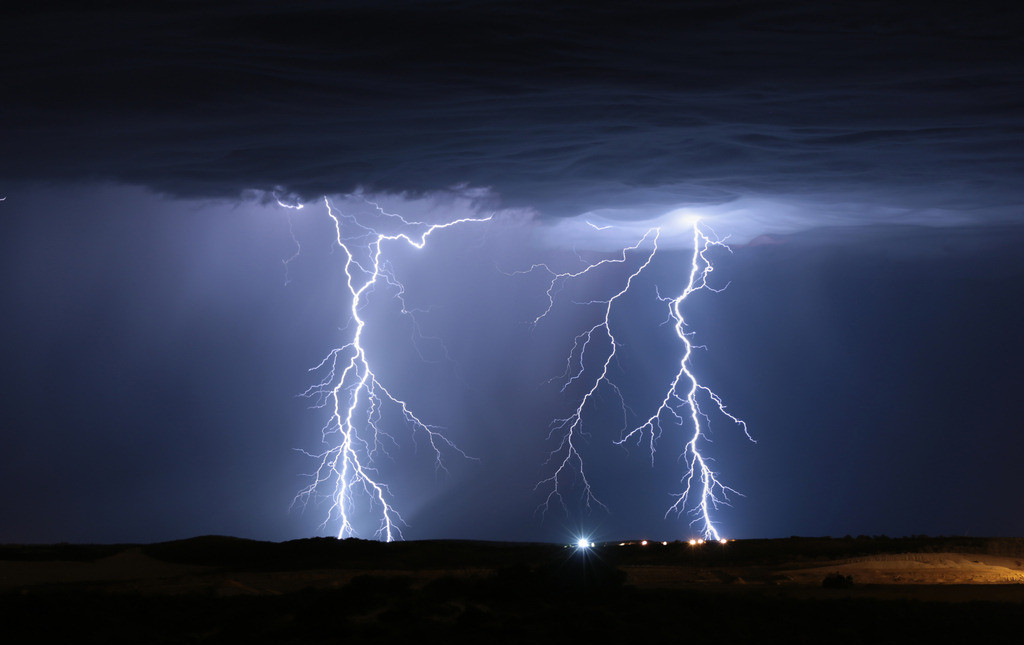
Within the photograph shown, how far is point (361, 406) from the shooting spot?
20516 mm

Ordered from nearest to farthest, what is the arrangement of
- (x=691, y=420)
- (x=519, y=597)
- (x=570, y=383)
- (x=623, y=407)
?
(x=519, y=597), (x=570, y=383), (x=623, y=407), (x=691, y=420)

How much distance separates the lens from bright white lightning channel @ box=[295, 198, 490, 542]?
60.3 ft

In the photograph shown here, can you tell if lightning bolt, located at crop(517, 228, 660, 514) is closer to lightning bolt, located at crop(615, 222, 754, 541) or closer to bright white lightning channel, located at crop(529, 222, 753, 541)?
bright white lightning channel, located at crop(529, 222, 753, 541)

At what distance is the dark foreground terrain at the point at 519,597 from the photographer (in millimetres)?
8242

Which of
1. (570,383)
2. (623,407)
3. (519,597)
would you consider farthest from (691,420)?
(519,597)

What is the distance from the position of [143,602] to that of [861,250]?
16938mm

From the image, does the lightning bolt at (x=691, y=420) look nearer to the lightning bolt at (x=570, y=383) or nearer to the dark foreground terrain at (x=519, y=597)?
the lightning bolt at (x=570, y=383)

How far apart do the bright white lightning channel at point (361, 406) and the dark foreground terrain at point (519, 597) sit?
13.8 feet

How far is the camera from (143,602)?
9.49 metres

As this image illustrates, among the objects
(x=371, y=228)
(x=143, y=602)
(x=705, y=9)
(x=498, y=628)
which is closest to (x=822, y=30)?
→ (x=705, y=9)

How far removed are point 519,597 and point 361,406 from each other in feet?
37.8

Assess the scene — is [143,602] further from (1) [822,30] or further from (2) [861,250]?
(2) [861,250]

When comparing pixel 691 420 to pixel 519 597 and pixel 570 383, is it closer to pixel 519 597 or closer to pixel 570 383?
pixel 570 383

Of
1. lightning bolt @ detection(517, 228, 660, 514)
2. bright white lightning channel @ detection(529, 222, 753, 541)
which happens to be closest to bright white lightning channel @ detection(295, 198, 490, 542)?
lightning bolt @ detection(517, 228, 660, 514)
